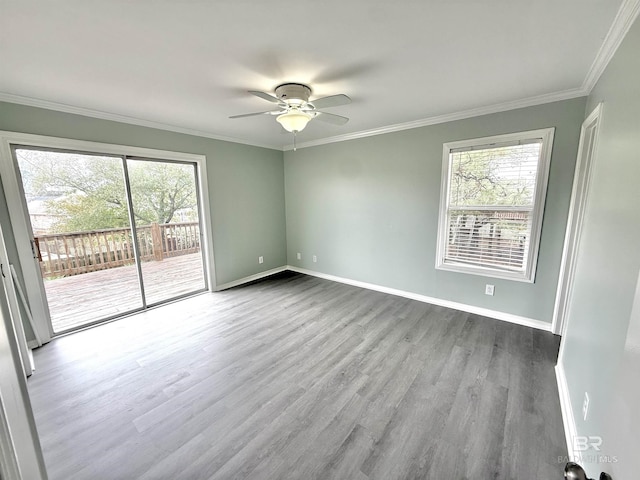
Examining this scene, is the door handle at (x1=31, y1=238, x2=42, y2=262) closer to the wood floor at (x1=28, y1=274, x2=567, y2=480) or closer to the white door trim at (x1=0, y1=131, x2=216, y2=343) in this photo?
the white door trim at (x1=0, y1=131, x2=216, y2=343)

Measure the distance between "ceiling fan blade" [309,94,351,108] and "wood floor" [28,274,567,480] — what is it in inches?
86.6

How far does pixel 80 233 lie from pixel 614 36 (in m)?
4.96

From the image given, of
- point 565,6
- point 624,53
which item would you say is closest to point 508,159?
point 624,53

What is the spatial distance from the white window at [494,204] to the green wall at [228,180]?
289cm

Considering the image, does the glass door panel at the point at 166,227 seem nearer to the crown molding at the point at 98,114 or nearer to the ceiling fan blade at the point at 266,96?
the crown molding at the point at 98,114

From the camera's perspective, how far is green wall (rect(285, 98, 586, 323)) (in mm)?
2641

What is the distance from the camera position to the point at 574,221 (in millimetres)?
2471

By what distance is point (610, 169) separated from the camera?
151 centimetres

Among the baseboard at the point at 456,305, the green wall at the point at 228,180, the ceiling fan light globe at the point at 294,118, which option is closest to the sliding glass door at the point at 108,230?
the green wall at the point at 228,180

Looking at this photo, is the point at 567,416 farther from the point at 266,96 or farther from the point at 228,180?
the point at 228,180

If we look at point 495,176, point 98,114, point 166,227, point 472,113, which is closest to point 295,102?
point 472,113

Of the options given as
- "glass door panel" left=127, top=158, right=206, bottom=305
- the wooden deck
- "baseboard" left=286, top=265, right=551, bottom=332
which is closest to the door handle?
the wooden deck

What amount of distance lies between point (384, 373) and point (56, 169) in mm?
3823

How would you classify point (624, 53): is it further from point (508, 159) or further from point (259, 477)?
point (259, 477)
